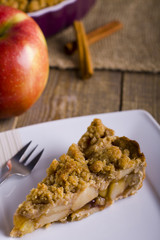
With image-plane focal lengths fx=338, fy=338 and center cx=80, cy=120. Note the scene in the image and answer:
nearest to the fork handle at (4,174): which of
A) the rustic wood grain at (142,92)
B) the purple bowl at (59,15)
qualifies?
the rustic wood grain at (142,92)

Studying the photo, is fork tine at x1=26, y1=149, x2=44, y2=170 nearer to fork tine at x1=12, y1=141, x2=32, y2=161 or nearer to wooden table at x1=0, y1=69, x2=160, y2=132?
fork tine at x1=12, y1=141, x2=32, y2=161

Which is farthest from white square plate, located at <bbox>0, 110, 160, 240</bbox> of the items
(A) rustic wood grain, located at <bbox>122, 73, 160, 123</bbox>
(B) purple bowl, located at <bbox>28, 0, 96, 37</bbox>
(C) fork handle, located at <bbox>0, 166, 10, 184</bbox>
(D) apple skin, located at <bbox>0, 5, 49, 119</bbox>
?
(B) purple bowl, located at <bbox>28, 0, 96, 37</bbox>

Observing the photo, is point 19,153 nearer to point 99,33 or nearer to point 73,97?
point 73,97

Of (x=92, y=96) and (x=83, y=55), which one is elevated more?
(x=83, y=55)

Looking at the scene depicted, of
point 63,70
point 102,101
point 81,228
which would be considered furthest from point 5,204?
point 63,70

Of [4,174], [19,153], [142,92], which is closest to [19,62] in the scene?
[19,153]

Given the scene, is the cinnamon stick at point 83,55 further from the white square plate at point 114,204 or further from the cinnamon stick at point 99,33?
the white square plate at point 114,204
